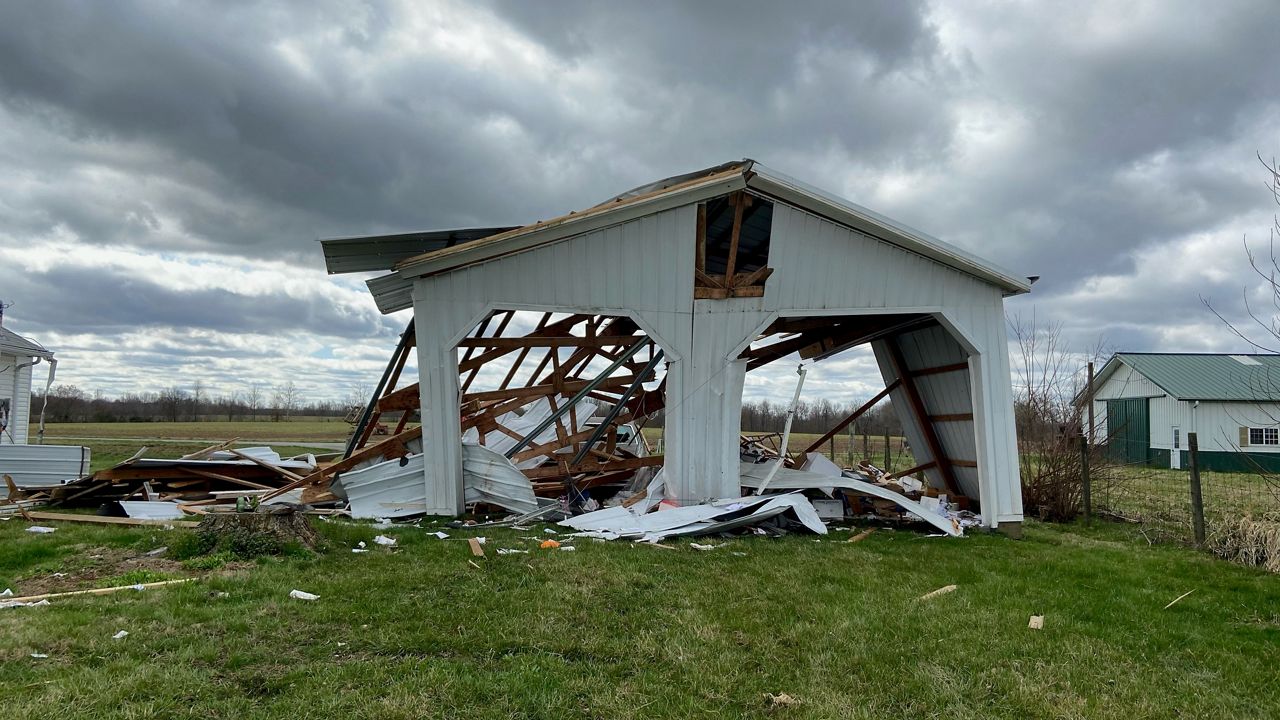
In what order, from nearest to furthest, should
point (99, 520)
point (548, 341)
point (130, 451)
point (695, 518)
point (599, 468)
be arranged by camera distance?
point (99, 520) → point (695, 518) → point (548, 341) → point (599, 468) → point (130, 451)

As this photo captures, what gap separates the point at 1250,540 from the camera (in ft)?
27.3

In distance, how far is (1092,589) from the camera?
6.73 m

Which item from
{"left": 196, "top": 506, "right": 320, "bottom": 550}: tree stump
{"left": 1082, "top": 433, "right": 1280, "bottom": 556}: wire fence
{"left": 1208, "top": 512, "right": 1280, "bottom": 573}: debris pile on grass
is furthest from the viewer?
{"left": 1082, "top": 433, "right": 1280, "bottom": 556}: wire fence

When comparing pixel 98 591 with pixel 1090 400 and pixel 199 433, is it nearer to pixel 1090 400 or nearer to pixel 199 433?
pixel 1090 400

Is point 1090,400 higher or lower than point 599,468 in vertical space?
higher

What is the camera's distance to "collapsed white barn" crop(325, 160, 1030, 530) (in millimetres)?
9547

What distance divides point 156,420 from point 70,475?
2269 inches

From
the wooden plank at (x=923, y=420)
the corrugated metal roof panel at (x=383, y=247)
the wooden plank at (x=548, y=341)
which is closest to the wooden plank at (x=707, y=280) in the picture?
the wooden plank at (x=548, y=341)

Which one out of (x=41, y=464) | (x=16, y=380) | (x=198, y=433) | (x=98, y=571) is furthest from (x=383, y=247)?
(x=198, y=433)

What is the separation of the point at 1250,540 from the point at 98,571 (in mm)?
11905

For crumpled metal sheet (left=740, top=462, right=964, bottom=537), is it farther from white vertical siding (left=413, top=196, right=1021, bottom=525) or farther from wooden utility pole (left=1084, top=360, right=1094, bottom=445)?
wooden utility pole (left=1084, top=360, right=1094, bottom=445)

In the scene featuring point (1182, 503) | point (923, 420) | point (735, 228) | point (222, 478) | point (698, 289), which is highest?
point (735, 228)

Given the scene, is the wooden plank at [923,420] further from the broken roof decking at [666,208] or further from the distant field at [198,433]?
the distant field at [198,433]

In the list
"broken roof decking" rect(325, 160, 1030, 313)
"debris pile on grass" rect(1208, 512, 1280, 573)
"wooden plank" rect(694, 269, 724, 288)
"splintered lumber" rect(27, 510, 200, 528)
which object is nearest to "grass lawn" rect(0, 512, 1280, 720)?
"debris pile on grass" rect(1208, 512, 1280, 573)
